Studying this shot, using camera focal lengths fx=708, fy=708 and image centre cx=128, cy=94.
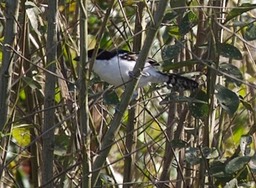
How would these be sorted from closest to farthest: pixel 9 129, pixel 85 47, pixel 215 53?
pixel 85 47 < pixel 215 53 < pixel 9 129

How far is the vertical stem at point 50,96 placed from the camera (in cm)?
242

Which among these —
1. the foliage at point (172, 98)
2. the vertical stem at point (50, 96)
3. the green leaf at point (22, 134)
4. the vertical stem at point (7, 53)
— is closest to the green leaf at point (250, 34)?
the foliage at point (172, 98)

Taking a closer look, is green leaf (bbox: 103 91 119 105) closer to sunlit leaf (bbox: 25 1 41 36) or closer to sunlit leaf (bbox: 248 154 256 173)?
sunlit leaf (bbox: 25 1 41 36)

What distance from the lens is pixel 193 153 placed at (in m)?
2.55

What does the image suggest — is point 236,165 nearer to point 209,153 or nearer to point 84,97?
point 209,153

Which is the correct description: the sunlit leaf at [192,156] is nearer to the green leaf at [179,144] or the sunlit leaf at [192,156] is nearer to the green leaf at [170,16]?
the green leaf at [179,144]

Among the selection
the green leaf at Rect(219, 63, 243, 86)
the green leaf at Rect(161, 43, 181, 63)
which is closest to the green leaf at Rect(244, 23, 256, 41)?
the green leaf at Rect(219, 63, 243, 86)

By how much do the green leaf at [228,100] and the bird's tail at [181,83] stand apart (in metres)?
0.25

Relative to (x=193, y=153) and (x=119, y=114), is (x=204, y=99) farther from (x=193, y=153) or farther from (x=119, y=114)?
(x=119, y=114)

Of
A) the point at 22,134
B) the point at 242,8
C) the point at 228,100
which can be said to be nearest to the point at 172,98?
the point at 228,100

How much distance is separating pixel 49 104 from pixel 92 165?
0.27 meters

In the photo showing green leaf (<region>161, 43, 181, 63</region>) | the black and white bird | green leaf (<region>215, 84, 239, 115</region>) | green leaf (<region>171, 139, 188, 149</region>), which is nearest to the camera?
green leaf (<region>215, 84, 239, 115</region>)

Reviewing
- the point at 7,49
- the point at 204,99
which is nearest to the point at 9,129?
the point at 7,49

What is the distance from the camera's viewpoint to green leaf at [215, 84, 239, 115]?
2398 mm
